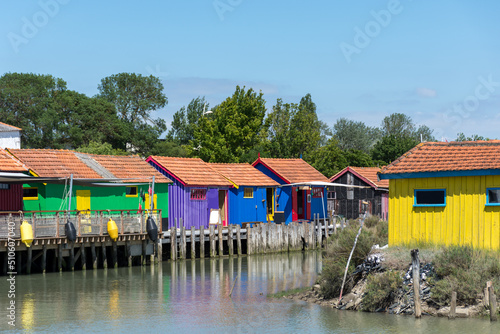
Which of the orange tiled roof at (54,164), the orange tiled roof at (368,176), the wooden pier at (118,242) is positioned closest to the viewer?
the wooden pier at (118,242)

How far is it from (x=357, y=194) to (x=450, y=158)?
32.9m

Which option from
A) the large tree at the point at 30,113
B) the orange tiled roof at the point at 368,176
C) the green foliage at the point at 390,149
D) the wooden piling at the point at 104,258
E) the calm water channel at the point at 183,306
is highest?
the large tree at the point at 30,113

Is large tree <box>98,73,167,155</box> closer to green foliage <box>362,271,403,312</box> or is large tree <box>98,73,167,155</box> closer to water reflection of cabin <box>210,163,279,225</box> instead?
water reflection of cabin <box>210,163,279,225</box>

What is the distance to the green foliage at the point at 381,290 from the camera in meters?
21.1

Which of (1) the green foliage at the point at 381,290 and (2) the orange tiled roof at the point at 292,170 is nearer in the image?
(1) the green foliage at the point at 381,290

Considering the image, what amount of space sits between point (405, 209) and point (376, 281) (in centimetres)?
359

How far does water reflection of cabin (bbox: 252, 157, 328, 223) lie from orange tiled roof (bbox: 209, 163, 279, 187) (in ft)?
2.44

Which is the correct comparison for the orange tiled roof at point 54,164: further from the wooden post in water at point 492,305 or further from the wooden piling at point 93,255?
the wooden post in water at point 492,305

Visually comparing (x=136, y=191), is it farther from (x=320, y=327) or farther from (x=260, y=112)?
(x=260, y=112)

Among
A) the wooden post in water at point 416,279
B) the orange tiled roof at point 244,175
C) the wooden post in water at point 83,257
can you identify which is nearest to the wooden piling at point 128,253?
the wooden post in water at point 83,257

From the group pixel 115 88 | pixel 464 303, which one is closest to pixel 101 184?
pixel 464 303

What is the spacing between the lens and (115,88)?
87.8 m

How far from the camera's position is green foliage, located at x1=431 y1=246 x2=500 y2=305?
66.1ft

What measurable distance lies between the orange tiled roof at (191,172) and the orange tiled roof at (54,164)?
572 centimetres
